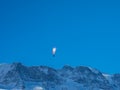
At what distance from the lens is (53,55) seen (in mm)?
137875

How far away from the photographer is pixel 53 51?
446 ft

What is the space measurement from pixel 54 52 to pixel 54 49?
267 cm

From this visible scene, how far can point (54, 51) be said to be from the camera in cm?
13638

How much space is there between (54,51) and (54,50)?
153 centimetres

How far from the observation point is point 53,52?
449ft

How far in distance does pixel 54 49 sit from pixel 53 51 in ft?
4.34

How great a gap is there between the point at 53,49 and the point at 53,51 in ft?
2.03

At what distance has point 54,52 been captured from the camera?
137 m

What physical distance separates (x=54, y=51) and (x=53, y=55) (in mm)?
1983

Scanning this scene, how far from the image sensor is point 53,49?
13600cm

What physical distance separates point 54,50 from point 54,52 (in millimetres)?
2461

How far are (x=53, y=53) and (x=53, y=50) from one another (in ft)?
6.89

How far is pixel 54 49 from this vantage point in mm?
134750
